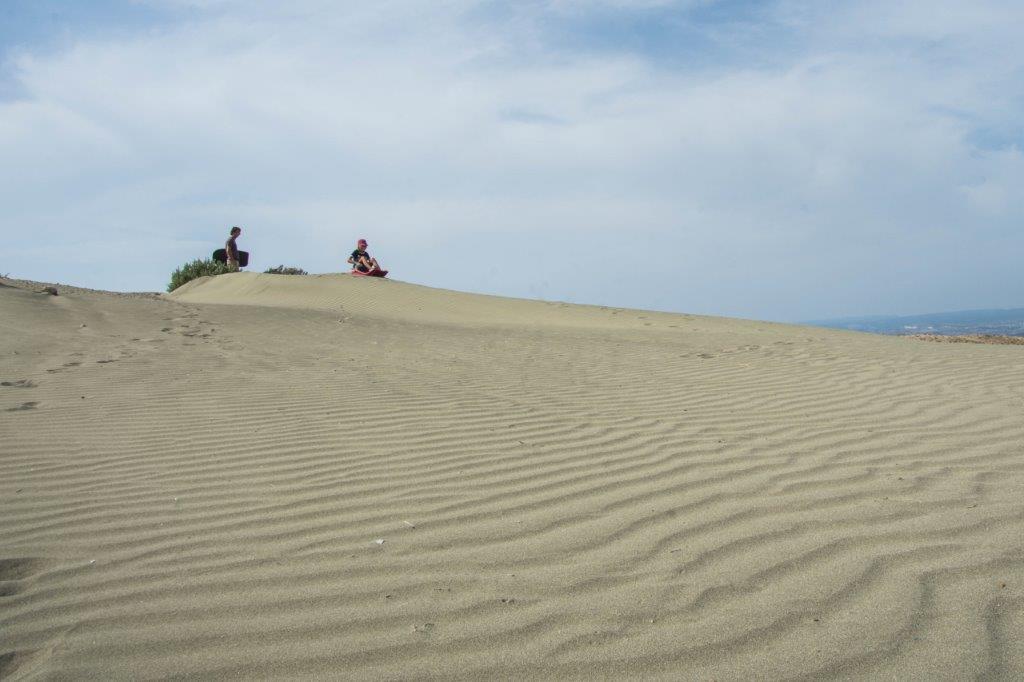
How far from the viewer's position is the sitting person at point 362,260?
20.3 m

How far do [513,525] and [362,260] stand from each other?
17730 millimetres

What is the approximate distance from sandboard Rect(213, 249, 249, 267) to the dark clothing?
113 inches

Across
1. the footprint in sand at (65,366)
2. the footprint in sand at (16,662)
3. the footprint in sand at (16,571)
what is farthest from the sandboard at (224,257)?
the footprint in sand at (16,662)

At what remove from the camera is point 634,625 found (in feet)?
8.34

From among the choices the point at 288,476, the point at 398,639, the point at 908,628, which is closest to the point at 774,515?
the point at 908,628

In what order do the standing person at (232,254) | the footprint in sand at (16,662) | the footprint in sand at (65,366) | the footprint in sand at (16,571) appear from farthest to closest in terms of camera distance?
1. the standing person at (232,254)
2. the footprint in sand at (65,366)
3. the footprint in sand at (16,571)
4. the footprint in sand at (16,662)

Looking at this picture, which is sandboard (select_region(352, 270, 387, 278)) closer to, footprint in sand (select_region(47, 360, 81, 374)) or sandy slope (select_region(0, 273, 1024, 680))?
footprint in sand (select_region(47, 360, 81, 374))

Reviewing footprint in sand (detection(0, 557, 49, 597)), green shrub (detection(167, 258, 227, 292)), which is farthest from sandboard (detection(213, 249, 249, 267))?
footprint in sand (detection(0, 557, 49, 597))

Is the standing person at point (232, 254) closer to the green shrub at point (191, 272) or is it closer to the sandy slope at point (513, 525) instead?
the green shrub at point (191, 272)

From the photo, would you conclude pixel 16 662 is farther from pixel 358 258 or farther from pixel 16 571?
pixel 358 258

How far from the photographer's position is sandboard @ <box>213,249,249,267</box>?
67.6 ft

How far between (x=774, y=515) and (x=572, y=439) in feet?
5.67

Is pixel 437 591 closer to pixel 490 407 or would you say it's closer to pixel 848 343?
pixel 490 407

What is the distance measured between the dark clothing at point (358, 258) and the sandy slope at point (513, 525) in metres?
13.0
